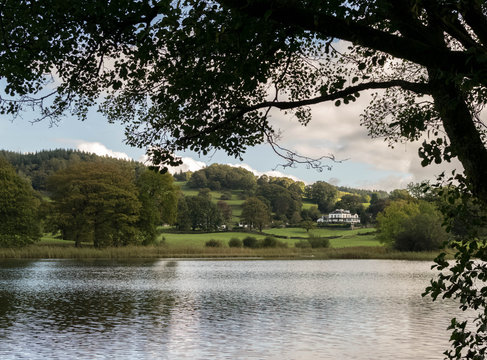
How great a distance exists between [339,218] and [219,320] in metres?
135

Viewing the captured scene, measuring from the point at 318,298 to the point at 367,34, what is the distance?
19.9 m

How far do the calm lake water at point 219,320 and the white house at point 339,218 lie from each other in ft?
359

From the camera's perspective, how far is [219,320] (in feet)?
59.6

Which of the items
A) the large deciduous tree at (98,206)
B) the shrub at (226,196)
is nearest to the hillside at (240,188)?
the shrub at (226,196)

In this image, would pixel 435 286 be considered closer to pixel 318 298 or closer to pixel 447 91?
pixel 447 91

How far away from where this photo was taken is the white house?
461ft

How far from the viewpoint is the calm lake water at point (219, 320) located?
13.3 meters

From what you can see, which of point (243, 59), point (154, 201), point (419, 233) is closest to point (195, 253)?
point (154, 201)

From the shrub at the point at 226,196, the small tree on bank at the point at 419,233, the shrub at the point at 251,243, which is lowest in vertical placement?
the shrub at the point at 251,243

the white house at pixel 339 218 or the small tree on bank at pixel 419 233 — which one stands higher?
the white house at pixel 339 218

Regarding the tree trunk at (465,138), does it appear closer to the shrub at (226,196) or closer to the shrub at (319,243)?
the shrub at (319,243)

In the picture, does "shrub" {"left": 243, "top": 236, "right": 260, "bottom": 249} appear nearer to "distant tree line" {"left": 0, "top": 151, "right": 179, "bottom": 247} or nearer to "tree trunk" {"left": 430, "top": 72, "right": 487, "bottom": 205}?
"distant tree line" {"left": 0, "top": 151, "right": 179, "bottom": 247}

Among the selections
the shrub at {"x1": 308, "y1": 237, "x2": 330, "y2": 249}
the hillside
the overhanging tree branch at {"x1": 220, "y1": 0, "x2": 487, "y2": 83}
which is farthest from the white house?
the overhanging tree branch at {"x1": 220, "y1": 0, "x2": 487, "y2": 83}

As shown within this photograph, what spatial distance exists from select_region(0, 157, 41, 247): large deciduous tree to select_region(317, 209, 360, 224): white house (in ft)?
280
